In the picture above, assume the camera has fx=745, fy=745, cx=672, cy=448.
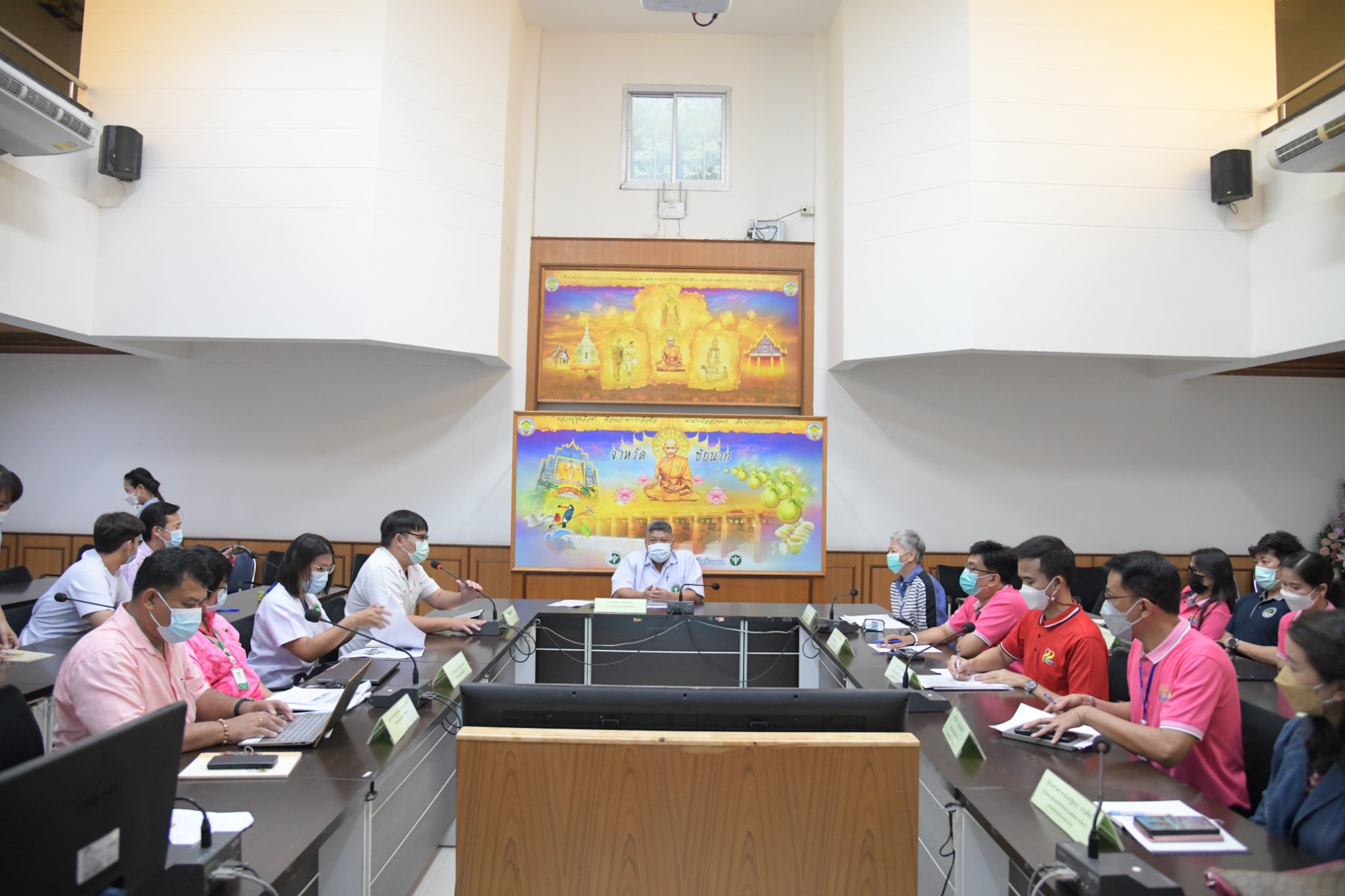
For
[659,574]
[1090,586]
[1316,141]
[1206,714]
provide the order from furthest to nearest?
[1090,586]
[659,574]
[1316,141]
[1206,714]

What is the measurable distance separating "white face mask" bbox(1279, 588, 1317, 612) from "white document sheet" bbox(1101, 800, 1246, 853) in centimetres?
182

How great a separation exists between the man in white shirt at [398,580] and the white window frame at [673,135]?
4.14 metres

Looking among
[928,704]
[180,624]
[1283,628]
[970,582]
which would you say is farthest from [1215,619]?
[180,624]

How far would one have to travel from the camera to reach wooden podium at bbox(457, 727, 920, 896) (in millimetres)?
1229

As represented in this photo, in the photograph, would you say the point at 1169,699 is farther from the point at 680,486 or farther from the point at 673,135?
the point at 673,135

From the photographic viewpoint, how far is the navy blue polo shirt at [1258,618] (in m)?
3.55

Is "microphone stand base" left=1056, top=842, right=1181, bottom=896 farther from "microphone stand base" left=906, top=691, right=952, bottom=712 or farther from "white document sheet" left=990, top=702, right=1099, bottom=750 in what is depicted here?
"microphone stand base" left=906, top=691, right=952, bottom=712

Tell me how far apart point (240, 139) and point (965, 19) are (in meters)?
5.33

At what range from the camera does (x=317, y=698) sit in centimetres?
230

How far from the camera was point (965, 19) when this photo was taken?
17.7 feet

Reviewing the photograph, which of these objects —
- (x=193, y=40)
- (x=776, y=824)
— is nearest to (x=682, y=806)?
(x=776, y=824)

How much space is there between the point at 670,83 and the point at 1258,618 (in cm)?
578

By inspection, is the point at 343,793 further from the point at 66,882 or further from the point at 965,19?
the point at 965,19

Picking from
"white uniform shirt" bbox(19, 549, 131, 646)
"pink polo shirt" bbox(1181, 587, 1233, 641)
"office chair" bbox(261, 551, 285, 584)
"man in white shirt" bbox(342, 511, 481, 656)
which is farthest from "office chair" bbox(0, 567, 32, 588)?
"pink polo shirt" bbox(1181, 587, 1233, 641)
